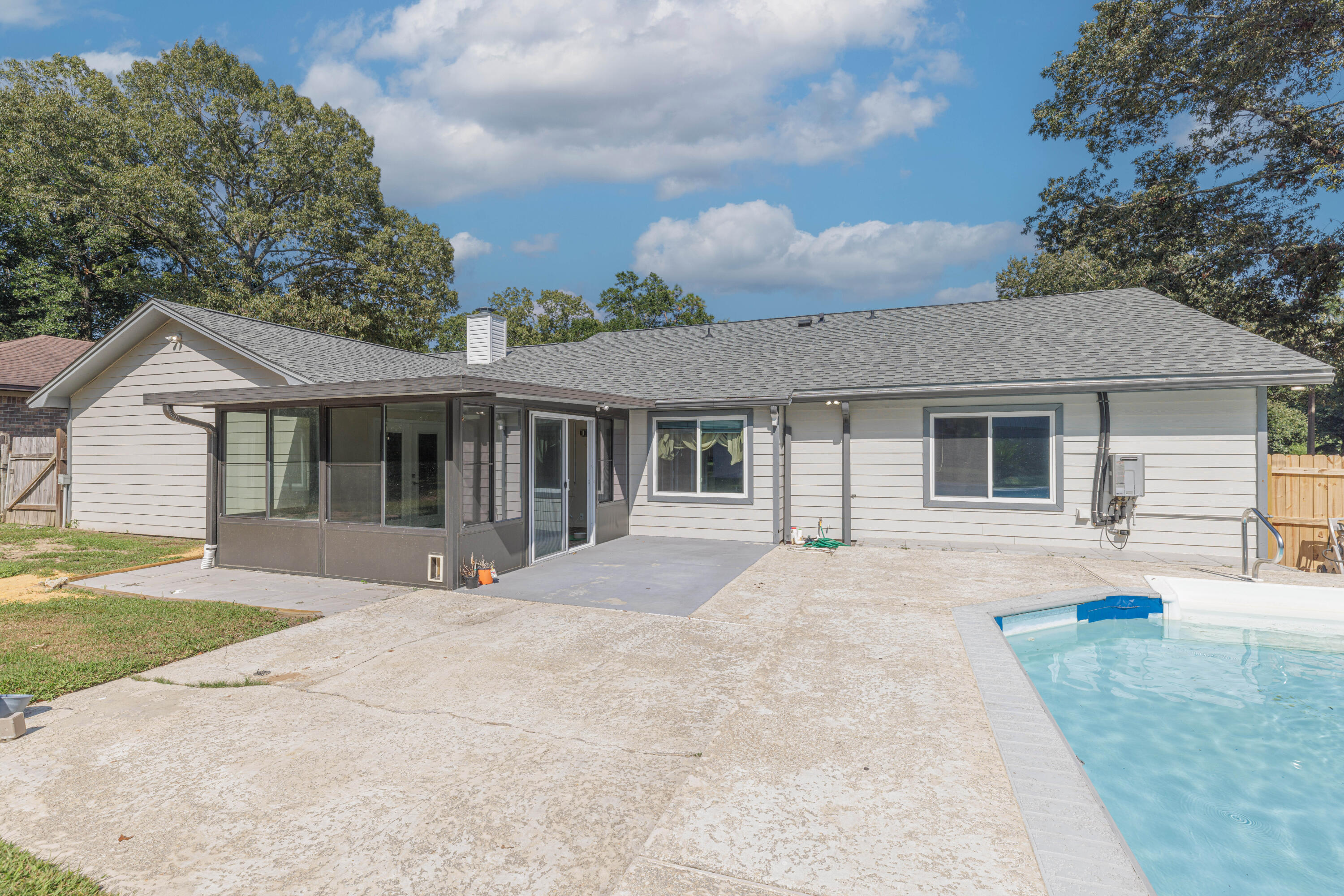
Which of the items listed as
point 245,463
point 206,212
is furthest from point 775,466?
point 206,212

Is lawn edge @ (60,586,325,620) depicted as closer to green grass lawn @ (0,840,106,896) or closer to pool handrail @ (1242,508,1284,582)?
green grass lawn @ (0,840,106,896)

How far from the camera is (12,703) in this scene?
3.48 meters

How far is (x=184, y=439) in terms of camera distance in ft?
35.2

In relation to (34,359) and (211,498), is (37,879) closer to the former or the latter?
(211,498)

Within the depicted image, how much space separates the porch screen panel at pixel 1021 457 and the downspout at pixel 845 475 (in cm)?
210

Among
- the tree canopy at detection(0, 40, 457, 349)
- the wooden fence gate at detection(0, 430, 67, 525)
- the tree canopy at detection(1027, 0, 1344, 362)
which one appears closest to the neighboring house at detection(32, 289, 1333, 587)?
the wooden fence gate at detection(0, 430, 67, 525)

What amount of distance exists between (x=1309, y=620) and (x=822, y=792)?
6.54 meters

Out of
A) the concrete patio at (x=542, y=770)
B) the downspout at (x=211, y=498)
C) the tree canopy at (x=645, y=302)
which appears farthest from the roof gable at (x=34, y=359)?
the tree canopy at (x=645, y=302)

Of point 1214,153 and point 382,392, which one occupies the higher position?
point 1214,153

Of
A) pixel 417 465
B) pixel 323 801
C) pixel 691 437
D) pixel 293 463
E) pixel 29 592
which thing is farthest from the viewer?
pixel 691 437

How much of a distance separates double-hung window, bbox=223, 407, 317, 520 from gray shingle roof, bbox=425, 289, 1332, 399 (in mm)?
4975

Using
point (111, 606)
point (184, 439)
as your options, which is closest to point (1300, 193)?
point (111, 606)

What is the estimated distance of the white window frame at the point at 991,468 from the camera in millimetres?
8859

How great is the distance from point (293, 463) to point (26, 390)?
11630 mm
